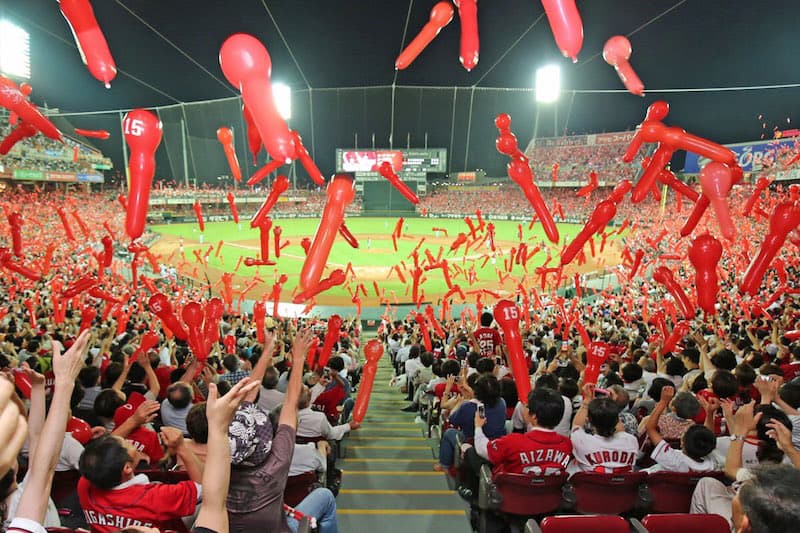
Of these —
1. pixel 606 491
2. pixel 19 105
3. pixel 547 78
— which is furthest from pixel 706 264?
pixel 547 78

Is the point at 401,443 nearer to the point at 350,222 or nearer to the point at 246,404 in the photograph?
the point at 246,404

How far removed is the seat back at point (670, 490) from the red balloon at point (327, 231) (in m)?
2.37

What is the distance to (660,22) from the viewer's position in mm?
8641

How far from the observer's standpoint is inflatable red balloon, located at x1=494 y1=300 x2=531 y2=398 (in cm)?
396

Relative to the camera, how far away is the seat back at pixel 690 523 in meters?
2.11

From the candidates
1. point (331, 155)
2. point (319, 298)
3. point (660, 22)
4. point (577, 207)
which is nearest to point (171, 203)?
point (331, 155)

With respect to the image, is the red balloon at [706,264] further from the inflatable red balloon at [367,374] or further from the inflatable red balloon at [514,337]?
the inflatable red balloon at [367,374]

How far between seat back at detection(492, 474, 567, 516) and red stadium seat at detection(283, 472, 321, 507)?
1128 millimetres

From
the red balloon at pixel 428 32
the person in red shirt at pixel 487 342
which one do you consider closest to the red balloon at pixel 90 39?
the red balloon at pixel 428 32

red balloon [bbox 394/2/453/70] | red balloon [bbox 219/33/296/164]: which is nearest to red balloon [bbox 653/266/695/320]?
red balloon [bbox 394/2/453/70]

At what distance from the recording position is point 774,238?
4426 millimetres

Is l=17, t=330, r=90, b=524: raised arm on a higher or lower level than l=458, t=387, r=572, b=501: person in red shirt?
higher

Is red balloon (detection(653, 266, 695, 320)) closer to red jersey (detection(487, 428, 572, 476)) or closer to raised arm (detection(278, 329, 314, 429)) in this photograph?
red jersey (detection(487, 428, 572, 476))

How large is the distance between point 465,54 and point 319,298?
1625 centimetres
